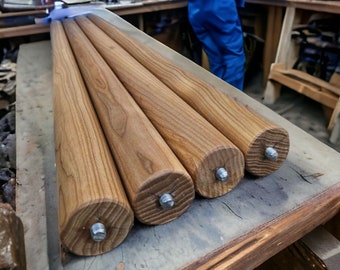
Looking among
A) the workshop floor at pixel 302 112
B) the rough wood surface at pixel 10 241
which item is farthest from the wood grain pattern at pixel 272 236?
the workshop floor at pixel 302 112

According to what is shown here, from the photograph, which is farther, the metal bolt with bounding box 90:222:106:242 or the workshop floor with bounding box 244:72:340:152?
the workshop floor with bounding box 244:72:340:152

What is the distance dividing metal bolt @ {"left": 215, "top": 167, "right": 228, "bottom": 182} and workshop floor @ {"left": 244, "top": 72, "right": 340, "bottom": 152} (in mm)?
1604

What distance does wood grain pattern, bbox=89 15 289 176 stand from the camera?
60 centimetres

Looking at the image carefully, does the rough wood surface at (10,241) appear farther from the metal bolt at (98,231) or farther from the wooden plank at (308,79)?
the wooden plank at (308,79)

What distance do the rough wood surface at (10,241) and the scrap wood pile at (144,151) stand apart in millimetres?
64

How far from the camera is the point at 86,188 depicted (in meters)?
0.51

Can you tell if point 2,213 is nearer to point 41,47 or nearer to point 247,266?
point 247,266

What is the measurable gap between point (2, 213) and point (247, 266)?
411 millimetres

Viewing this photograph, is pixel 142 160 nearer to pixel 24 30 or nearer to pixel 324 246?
pixel 324 246

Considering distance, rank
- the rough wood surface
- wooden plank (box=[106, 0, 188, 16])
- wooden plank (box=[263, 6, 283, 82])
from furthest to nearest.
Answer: wooden plank (box=[263, 6, 283, 82]) → wooden plank (box=[106, 0, 188, 16]) → the rough wood surface

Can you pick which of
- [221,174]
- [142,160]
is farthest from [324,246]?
[142,160]

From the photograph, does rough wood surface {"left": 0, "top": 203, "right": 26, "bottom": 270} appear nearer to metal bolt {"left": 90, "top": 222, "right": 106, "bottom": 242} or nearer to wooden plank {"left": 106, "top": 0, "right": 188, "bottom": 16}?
metal bolt {"left": 90, "top": 222, "right": 106, "bottom": 242}

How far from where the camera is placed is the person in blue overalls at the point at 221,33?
1.91 m

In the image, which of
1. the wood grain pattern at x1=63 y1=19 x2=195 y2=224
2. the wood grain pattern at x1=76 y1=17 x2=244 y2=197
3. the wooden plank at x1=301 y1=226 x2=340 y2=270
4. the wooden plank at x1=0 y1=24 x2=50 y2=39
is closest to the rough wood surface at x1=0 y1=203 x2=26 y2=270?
the wood grain pattern at x1=63 y1=19 x2=195 y2=224
